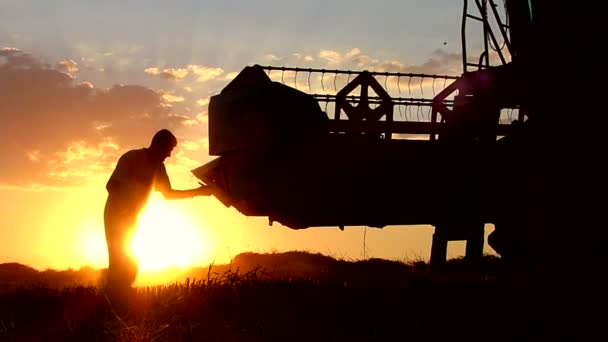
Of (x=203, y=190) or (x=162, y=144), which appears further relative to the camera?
(x=203, y=190)

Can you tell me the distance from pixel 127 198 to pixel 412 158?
124 inches

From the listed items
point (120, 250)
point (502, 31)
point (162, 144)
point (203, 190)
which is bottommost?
point (120, 250)

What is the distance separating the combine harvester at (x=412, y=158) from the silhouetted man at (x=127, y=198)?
117 cm

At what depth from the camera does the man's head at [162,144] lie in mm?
6672

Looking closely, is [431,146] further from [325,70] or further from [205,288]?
[205,288]

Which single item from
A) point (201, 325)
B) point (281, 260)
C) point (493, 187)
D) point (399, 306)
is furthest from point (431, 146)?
point (281, 260)

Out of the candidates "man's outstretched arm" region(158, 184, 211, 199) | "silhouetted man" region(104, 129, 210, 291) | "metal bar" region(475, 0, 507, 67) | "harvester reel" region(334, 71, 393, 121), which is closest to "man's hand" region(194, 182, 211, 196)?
"man's outstretched arm" region(158, 184, 211, 199)

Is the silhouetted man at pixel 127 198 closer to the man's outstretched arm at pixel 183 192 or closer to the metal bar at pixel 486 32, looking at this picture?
the man's outstretched arm at pixel 183 192

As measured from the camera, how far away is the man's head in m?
6.67

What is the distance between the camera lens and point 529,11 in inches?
293

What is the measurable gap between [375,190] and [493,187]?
1.36m

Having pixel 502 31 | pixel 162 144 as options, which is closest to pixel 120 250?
pixel 162 144

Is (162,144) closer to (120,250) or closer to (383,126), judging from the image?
(120,250)

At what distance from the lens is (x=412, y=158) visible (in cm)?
778
